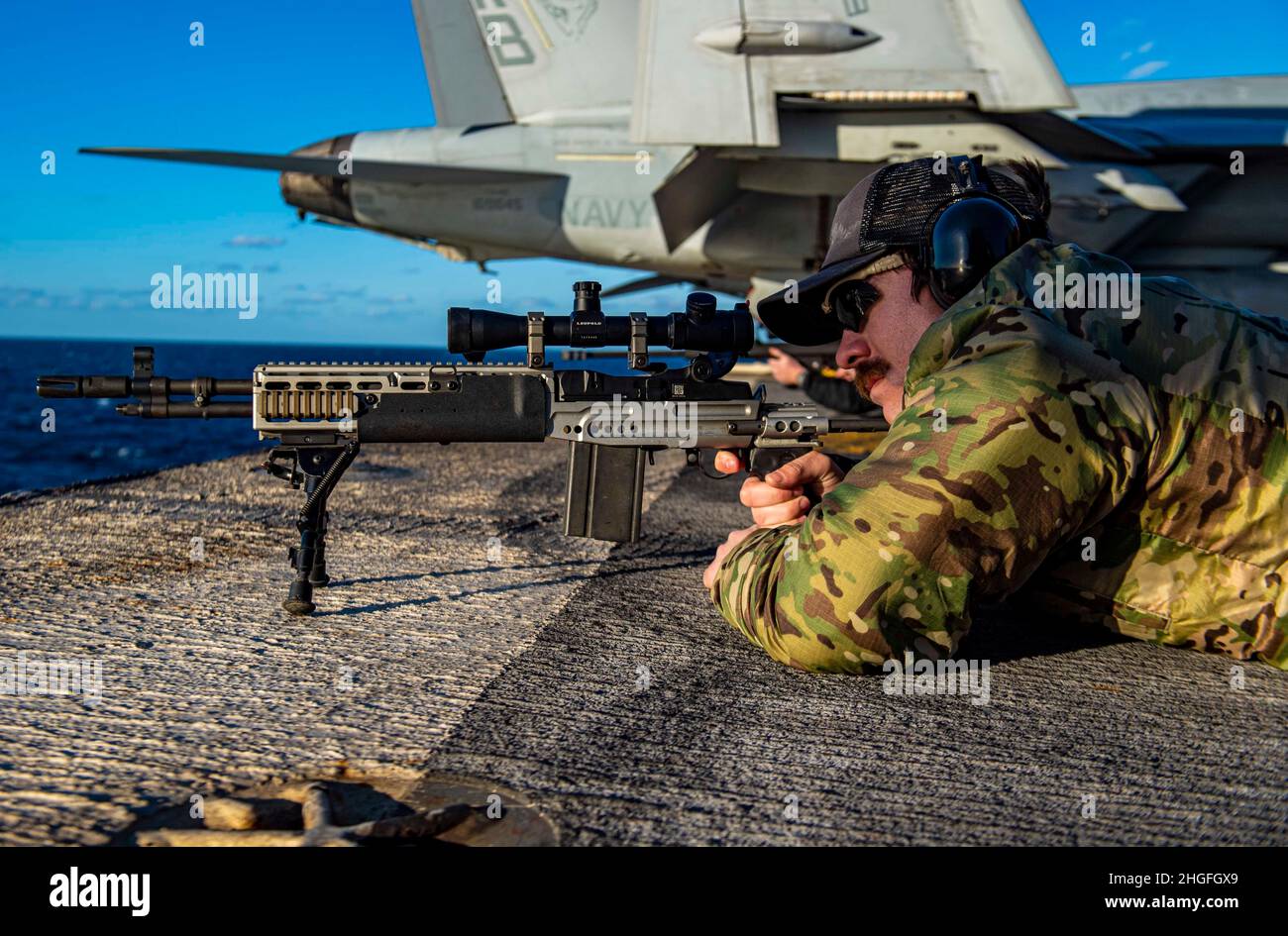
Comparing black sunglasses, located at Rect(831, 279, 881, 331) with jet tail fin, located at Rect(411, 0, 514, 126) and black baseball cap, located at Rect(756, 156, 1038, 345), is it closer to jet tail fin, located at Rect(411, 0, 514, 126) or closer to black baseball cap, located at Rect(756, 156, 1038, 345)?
black baseball cap, located at Rect(756, 156, 1038, 345)

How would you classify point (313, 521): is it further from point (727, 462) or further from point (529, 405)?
point (727, 462)

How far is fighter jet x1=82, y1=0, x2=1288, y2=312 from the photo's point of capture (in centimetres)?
977

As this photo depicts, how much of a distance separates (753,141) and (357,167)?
17.2 feet

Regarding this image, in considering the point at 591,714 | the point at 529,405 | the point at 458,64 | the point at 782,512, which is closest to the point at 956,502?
the point at 782,512

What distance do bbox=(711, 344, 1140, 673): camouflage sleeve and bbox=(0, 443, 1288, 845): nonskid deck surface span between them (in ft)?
0.90

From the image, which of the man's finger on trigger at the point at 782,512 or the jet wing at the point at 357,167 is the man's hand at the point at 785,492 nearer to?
the man's finger on trigger at the point at 782,512

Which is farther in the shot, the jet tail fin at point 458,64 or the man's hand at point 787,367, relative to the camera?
the jet tail fin at point 458,64

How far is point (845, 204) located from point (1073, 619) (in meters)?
1.41

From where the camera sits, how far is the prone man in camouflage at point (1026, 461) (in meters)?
2.30

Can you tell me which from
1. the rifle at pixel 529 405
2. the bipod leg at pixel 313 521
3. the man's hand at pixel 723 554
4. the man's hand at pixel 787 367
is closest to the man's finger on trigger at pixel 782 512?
the man's hand at pixel 723 554

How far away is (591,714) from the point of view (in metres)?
2.43

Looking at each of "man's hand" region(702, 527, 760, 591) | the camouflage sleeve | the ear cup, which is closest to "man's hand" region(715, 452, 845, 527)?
"man's hand" region(702, 527, 760, 591)

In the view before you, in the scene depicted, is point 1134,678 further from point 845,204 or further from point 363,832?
point 363,832

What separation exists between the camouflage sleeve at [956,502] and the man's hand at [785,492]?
22.8 inches
